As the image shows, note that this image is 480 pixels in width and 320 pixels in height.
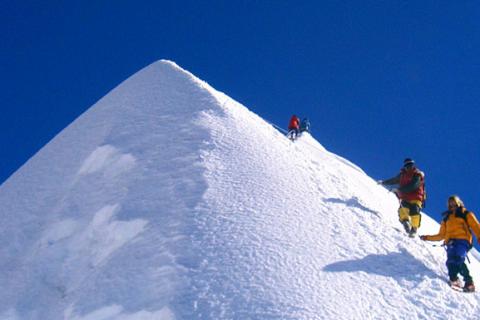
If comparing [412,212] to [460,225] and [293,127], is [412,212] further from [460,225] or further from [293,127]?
[293,127]

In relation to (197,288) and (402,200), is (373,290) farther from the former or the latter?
(402,200)

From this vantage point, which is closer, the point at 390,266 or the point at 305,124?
the point at 390,266

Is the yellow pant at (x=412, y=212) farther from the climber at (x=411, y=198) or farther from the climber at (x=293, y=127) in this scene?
the climber at (x=293, y=127)

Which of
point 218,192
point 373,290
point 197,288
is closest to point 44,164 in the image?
point 218,192

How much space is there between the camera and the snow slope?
9.81 m

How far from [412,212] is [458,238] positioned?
2570 millimetres

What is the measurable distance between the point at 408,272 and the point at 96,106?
599 inches

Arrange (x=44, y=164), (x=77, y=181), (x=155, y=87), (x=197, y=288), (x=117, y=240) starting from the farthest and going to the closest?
(x=155, y=87) → (x=44, y=164) → (x=77, y=181) → (x=117, y=240) → (x=197, y=288)

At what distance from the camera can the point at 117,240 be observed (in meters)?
12.3

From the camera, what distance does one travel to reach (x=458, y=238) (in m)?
10.8

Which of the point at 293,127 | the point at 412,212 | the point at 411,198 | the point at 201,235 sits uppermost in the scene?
the point at 293,127

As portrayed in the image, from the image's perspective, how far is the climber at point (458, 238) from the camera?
35.1ft

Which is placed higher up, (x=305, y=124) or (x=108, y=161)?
(x=305, y=124)

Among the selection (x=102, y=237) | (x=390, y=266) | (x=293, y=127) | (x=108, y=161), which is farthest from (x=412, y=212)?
(x=293, y=127)
